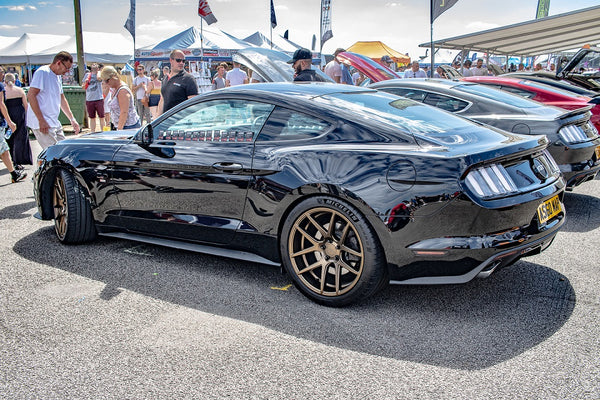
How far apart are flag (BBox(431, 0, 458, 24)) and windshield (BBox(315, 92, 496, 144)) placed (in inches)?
349

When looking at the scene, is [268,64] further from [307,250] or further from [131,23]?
[131,23]

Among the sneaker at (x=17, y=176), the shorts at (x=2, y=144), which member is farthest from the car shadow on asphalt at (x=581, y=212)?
the shorts at (x=2, y=144)

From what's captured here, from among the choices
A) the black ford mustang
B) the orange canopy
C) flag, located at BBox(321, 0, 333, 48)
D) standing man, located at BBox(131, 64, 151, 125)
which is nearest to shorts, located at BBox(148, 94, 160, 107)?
standing man, located at BBox(131, 64, 151, 125)

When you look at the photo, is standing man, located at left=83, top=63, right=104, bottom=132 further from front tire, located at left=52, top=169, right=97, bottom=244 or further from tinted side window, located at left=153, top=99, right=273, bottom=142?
tinted side window, located at left=153, top=99, right=273, bottom=142

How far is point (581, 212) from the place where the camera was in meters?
6.11

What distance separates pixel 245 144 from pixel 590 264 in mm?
2772

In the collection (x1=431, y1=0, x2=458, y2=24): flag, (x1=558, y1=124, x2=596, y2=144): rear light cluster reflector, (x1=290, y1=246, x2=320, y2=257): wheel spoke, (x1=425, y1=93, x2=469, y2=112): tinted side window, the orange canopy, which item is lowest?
(x1=290, y1=246, x2=320, y2=257): wheel spoke

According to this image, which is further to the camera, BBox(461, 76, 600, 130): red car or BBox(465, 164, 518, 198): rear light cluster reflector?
BBox(461, 76, 600, 130): red car

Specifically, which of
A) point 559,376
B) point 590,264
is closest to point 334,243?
point 559,376

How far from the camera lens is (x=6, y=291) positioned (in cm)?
389

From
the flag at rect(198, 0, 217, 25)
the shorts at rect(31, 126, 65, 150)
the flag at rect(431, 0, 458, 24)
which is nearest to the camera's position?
the shorts at rect(31, 126, 65, 150)

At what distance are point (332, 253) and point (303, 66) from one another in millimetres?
4746

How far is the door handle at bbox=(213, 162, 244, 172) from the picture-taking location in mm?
3797

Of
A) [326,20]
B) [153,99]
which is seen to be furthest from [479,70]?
[153,99]
